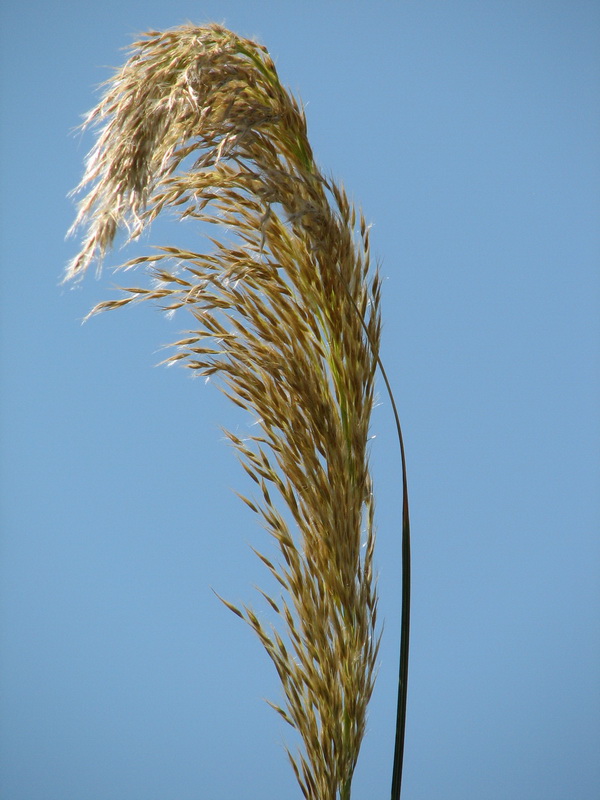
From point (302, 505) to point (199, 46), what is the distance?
0.55 m

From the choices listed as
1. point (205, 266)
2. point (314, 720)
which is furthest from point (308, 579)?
point (205, 266)

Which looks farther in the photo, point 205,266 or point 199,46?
point 205,266

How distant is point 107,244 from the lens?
3.67ft

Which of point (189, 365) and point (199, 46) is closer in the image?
point (199, 46)

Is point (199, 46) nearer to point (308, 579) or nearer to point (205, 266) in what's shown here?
point (205, 266)

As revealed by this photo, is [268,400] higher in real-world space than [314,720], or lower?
higher

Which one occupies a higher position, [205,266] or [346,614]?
[205,266]

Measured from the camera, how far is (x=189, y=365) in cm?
118

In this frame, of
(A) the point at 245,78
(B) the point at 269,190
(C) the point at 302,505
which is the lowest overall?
(C) the point at 302,505

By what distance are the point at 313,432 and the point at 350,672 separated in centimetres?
29

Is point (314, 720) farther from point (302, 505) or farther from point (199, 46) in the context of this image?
point (199, 46)

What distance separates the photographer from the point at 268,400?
1157 mm

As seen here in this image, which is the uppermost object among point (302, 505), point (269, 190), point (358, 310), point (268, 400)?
point (269, 190)

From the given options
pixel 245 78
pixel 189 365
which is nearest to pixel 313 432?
pixel 189 365
